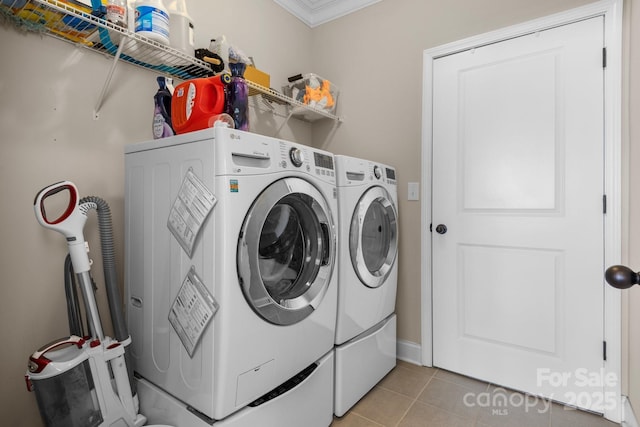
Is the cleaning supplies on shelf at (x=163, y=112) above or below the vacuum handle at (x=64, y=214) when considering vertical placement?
above

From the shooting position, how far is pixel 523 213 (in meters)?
1.89

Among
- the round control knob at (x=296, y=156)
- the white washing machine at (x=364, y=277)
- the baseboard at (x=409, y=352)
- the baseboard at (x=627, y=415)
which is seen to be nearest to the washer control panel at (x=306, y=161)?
the round control knob at (x=296, y=156)

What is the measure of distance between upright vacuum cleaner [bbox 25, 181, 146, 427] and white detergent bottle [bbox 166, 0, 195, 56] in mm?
808

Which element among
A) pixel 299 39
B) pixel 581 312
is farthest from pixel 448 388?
pixel 299 39

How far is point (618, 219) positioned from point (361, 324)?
4.54 ft

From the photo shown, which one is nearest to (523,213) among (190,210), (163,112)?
(190,210)

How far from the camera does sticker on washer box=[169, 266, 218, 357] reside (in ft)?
3.66

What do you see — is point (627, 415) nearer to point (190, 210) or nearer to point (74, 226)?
point (190, 210)

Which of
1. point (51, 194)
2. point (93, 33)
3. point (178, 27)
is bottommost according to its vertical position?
point (51, 194)

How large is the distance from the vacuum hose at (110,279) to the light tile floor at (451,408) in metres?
1.06

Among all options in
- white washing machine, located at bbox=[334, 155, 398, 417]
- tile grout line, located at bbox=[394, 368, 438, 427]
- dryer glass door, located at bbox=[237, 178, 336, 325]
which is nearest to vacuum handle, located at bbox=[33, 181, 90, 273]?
dryer glass door, located at bbox=[237, 178, 336, 325]

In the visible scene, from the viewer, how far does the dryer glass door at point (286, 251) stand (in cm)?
116

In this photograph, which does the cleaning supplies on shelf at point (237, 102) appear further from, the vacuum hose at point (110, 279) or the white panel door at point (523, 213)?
the white panel door at point (523, 213)

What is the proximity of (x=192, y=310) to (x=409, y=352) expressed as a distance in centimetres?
166
